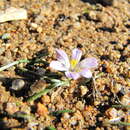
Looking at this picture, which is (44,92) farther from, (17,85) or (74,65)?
(74,65)

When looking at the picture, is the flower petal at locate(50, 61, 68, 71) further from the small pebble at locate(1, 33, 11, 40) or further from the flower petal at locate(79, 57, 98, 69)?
the small pebble at locate(1, 33, 11, 40)

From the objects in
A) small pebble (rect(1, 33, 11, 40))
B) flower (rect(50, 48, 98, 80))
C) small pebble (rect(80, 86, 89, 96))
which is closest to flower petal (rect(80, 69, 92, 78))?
flower (rect(50, 48, 98, 80))

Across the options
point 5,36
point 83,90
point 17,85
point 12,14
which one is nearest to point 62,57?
point 83,90

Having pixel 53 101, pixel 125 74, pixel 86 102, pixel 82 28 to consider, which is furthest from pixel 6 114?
pixel 82 28

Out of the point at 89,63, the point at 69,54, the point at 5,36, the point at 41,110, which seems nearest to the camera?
the point at 41,110

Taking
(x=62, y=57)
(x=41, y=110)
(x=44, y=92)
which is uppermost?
(x=62, y=57)

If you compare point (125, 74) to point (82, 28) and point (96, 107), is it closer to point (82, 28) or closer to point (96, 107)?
point (96, 107)
